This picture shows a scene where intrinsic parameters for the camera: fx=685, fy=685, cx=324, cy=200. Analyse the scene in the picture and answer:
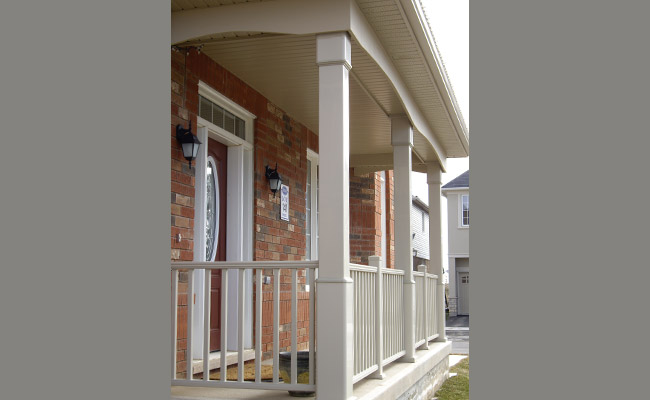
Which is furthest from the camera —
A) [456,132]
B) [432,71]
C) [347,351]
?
[456,132]

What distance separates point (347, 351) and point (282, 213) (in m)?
3.60

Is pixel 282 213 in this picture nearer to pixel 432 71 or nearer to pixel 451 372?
pixel 432 71

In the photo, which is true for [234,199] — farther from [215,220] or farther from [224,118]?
[224,118]

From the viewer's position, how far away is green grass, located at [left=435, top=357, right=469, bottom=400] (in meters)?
8.12

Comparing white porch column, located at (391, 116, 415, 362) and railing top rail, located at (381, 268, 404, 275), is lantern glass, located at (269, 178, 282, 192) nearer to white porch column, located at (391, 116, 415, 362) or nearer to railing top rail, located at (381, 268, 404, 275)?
white porch column, located at (391, 116, 415, 362)

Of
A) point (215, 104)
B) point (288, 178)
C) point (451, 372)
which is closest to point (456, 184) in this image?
Result: point (451, 372)

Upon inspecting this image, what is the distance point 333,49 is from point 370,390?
270 cm

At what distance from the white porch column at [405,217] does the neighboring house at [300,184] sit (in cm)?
2

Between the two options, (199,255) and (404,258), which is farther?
(404,258)

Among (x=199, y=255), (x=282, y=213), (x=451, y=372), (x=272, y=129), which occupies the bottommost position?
(x=451, y=372)

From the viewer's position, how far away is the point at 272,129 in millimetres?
7902

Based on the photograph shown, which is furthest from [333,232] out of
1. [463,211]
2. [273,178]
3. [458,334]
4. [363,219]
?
[463,211]

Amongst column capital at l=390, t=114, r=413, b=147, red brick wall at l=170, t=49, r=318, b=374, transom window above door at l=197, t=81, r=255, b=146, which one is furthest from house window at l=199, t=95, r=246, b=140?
column capital at l=390, t=114, r=413, b=147

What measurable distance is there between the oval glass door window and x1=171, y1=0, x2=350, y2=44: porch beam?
185 cm
